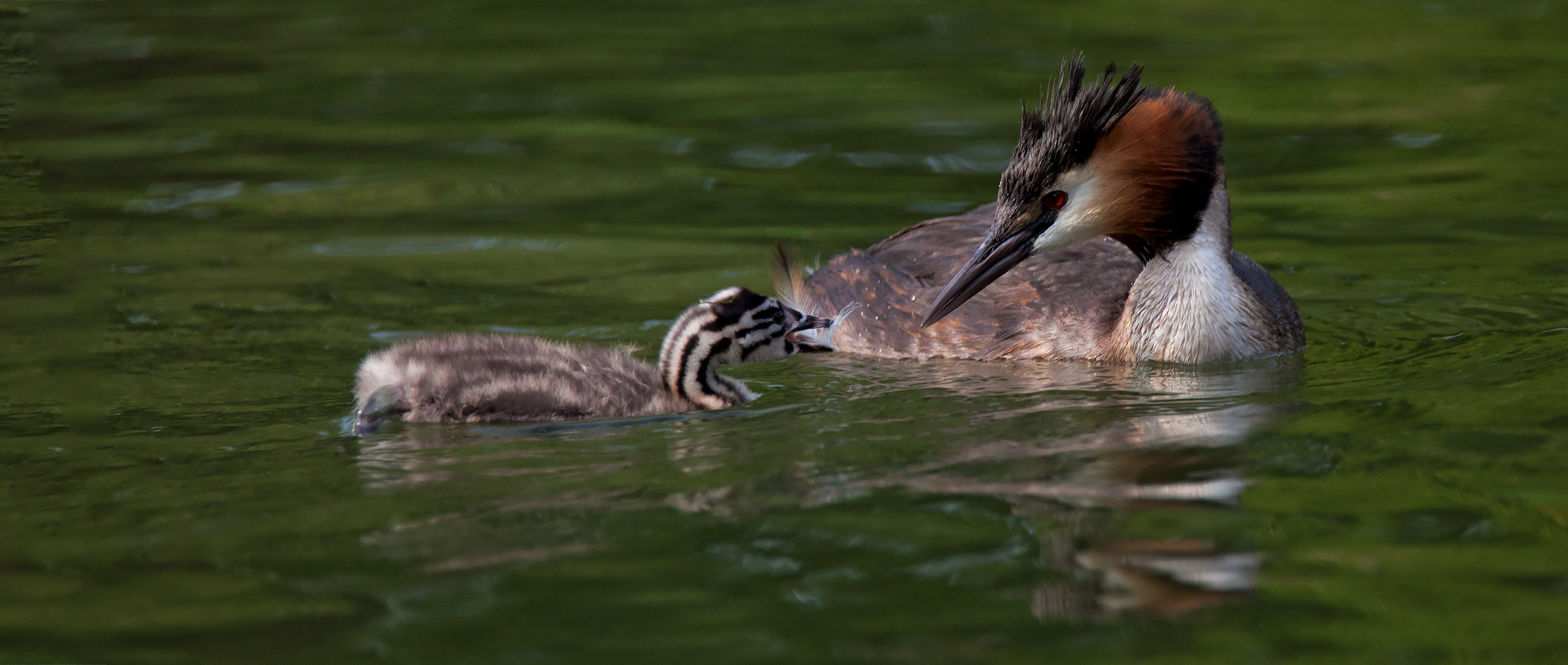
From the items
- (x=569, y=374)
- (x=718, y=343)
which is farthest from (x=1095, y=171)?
(x=569, y=374)

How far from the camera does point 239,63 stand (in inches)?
579

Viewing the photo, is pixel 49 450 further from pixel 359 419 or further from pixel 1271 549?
pixel 1271 549

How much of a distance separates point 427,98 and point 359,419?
24.5ft

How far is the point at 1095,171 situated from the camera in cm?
754

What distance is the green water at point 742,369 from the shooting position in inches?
186

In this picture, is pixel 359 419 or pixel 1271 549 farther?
pixel 359 419

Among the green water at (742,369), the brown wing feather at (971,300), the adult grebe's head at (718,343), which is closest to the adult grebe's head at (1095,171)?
the brown wing feather at (971,300)

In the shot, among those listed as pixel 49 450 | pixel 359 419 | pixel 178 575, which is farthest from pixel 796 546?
pixel 49 450

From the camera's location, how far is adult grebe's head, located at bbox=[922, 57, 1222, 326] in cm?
747

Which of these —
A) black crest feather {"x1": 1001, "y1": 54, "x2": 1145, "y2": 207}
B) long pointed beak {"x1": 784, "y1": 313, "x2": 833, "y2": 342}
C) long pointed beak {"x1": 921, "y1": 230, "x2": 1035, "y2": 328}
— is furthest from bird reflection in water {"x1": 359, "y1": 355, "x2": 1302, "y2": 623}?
black crest feather {"x1": 1001, "y1": 54, "x2": 1145, "y2": 207}

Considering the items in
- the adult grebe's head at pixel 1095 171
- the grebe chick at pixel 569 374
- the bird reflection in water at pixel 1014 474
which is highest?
the adult grebe's head at pixel 1095 171

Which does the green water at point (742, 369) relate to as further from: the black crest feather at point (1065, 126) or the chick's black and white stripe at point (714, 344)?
the black crest feather at point (1065, 126)

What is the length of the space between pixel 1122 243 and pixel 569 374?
280cm

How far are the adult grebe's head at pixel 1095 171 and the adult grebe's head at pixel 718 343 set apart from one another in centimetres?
89
